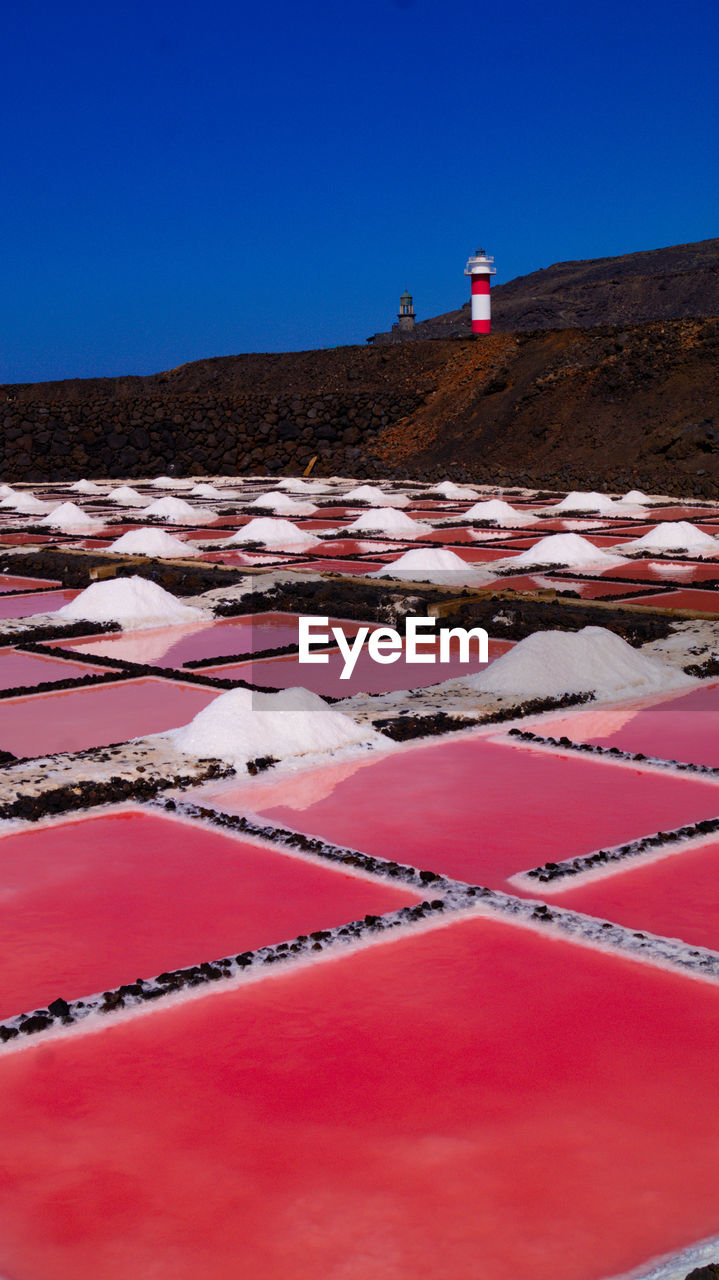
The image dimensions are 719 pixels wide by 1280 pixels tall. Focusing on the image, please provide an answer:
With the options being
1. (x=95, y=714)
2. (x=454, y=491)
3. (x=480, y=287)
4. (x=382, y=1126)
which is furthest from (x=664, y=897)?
(x=480, y=287)

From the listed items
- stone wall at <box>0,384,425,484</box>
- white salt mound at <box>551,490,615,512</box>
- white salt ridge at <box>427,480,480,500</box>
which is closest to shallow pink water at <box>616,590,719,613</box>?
white salt mound at <box>551,490,615,512</box>

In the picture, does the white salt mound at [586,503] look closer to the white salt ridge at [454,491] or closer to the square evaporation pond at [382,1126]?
the white salt ridge at [454,491]

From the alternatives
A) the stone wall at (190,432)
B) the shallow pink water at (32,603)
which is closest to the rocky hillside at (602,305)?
the stone wall at (190,432)

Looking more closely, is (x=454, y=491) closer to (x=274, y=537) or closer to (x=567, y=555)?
(x=274, y=537)

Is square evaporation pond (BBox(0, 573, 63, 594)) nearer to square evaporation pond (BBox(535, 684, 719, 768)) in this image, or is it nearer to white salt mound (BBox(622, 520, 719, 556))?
white salt mound (BBox(622, 520, 719, 556))

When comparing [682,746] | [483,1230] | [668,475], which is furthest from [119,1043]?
[668,475]
